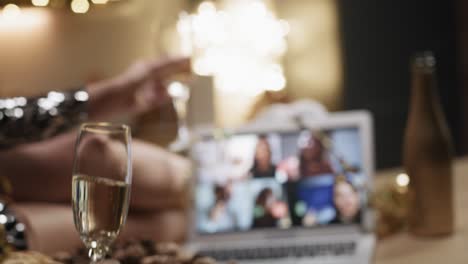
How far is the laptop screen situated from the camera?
1.73 meters

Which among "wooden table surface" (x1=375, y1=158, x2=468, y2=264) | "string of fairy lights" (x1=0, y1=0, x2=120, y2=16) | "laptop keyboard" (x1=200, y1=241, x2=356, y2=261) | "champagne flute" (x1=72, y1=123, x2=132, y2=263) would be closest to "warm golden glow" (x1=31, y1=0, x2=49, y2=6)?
"string of fairy lights" (x1=0, y1=0, x2=120, y2=16)

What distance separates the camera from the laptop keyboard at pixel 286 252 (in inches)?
60.4

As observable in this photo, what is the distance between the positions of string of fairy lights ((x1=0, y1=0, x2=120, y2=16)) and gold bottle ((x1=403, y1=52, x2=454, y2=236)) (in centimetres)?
229

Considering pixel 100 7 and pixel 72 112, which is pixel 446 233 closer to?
pixel 72 112

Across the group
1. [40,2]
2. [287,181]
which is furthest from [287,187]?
[40,2]

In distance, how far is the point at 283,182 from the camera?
1739mm

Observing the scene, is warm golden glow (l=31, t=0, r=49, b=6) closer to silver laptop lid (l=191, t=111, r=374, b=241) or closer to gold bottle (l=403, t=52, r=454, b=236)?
silver laptop lid (l=191, t=111, r=374, b=241)

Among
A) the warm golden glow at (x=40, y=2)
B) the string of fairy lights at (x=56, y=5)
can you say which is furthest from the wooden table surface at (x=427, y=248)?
the warm golden glow at (x=40, y=2)

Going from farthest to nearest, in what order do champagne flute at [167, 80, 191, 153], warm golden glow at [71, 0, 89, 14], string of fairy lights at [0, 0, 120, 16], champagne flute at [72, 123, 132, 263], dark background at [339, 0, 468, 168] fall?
dark background at [339, 0, 468, 168]
warm golden glow at [71, 0, 89, 14]
string of fairy lights at [0, 0, 120, 16]
champagne flute at [167, 80, 191, 153]
champagne flute at [72, 123, 132, 263]

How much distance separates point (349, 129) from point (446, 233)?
339 millimetres

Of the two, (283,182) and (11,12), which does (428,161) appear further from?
(11,12)

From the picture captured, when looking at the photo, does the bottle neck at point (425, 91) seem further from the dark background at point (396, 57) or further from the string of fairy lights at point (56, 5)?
the dark background at point (396, 57)

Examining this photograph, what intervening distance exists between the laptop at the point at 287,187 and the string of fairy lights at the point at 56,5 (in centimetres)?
196

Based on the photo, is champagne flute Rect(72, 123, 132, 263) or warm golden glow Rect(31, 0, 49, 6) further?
warm golden glow Rect(31, 0, 49, 6)
